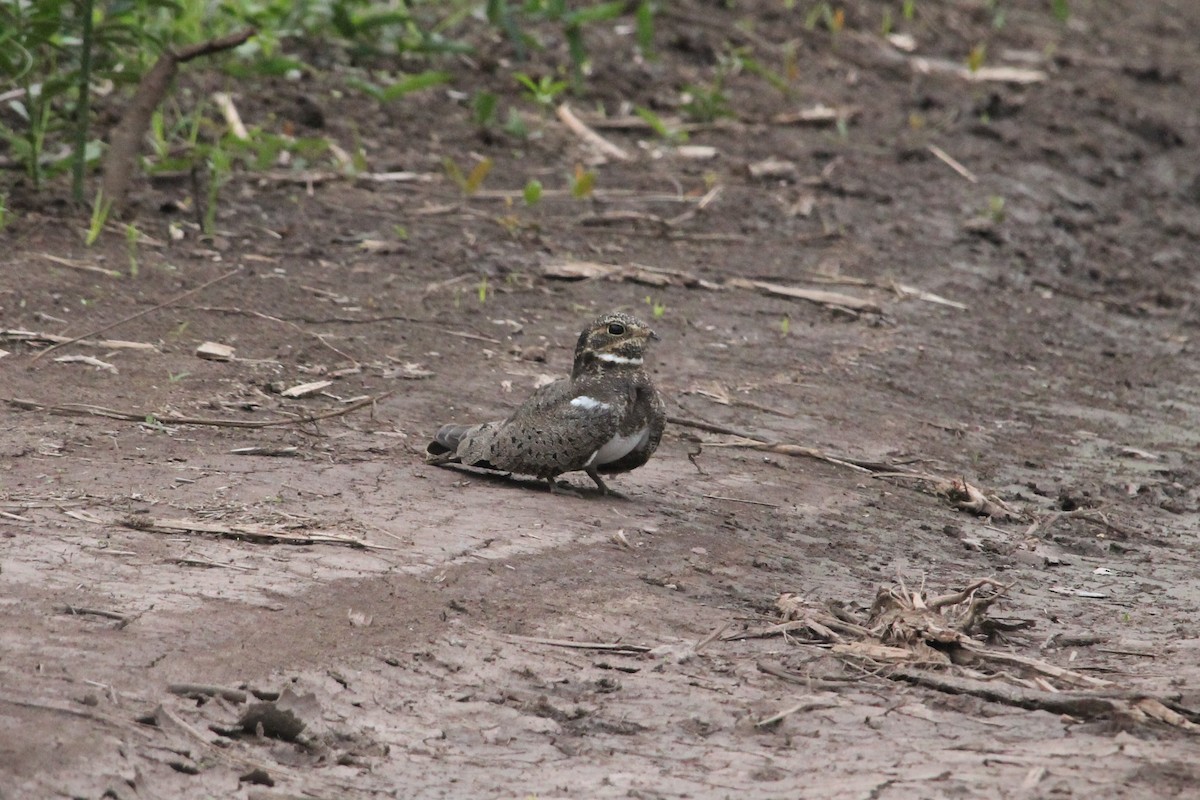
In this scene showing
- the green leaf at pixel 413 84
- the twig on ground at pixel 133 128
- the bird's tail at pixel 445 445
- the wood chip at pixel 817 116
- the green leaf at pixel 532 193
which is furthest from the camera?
the wood chip at pixel 817 116

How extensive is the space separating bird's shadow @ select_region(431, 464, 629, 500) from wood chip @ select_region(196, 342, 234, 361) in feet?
4.74

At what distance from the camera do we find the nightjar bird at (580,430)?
604cm

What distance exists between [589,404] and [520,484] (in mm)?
504

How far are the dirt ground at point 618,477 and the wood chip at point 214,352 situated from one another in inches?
4.1

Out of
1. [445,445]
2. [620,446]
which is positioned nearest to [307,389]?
[445,445]

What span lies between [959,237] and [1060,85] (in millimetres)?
4265

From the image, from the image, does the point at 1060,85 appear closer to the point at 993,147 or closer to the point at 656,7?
the point at 993,147

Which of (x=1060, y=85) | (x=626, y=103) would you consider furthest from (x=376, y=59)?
(x=1060, y=85)

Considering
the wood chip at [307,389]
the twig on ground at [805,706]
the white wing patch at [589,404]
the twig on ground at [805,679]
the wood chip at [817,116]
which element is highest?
the white wing patch at [589,404]

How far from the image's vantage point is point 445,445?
20.3 ft

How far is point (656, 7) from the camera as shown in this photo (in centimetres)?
1385

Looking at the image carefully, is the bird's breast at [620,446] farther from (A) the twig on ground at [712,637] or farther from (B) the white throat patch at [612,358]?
(A) the twig on ground at [712,637]

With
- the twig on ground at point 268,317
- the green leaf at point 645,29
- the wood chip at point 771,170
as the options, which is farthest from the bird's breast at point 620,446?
the green leaf at point 645,29

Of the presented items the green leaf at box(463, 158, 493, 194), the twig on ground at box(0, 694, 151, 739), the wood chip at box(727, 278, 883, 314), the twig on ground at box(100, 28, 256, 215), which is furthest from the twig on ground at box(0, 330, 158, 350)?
the wood chip at box(727, 278, 883, 314)
